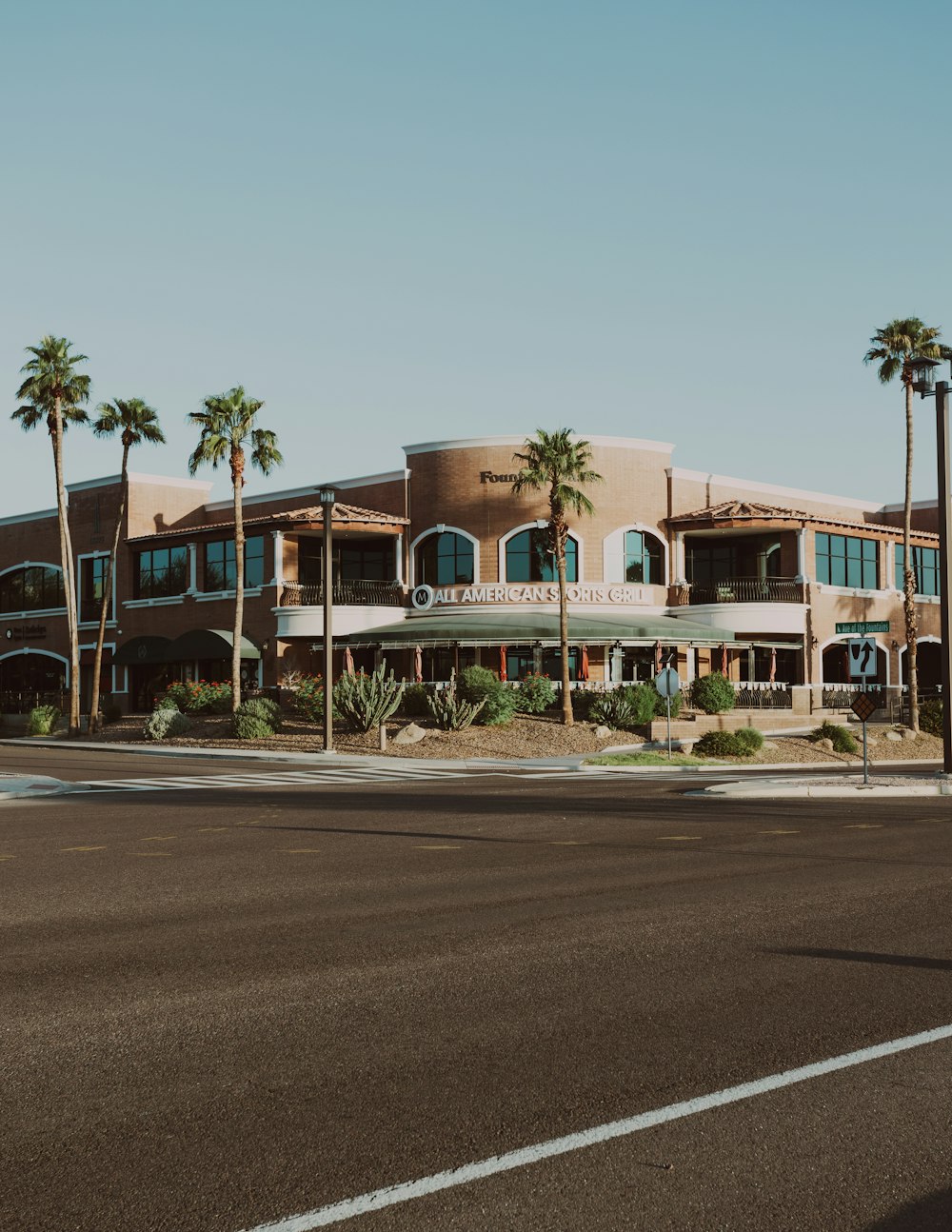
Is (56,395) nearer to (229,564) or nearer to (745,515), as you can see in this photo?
(229,564)

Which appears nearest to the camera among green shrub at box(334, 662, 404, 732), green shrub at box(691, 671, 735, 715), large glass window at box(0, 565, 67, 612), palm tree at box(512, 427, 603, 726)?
green shrub at box(334, 662, 404, 732)

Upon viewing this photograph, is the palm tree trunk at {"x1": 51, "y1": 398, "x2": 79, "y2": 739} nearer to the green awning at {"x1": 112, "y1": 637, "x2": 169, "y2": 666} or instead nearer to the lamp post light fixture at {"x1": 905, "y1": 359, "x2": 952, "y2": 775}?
the green awning at {"x1": 112, "y1": 637, "x2": 169, "y2": 666}

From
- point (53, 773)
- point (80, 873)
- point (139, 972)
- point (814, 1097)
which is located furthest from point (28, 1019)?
point (53, 773)

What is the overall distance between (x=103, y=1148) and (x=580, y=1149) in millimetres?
1799

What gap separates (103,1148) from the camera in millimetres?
4738

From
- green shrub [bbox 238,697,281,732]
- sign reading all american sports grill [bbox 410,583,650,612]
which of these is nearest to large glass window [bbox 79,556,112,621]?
sign reading all american sports grill [bbox 410,583,650,612]

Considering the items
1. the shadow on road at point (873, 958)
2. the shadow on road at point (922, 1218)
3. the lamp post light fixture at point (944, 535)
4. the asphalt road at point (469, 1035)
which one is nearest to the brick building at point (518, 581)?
the lamp post light fixture at point (944, 535)

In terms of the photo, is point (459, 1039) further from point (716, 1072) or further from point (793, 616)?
point (793, 616)

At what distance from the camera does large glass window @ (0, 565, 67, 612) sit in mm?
63219

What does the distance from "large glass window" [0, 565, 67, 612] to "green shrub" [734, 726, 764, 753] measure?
38.0 meters

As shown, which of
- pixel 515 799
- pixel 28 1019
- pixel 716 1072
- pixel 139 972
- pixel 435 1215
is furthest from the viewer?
pixel 515 799

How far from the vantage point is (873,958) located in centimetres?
816

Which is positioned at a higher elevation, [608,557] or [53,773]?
[608,557]

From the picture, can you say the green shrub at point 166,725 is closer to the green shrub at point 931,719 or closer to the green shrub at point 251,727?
the green shrub at point 251,727
